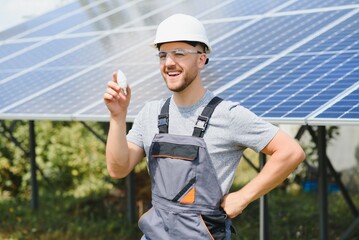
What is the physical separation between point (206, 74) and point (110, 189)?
498 centimetres

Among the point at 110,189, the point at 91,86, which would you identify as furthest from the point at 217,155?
the point at 110,189

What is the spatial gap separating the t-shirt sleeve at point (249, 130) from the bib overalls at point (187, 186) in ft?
0.43

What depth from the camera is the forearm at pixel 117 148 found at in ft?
11.7

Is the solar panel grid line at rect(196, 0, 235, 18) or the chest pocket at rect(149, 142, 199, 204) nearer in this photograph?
the chest pocket at rect(149, 142, 199, 204)

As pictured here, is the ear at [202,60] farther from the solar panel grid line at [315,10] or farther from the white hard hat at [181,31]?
the solar panel grid line at [315,10]

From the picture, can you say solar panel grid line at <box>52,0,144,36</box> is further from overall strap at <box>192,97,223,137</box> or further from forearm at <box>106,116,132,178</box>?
overall strap at <box>192,97,223,137</box>

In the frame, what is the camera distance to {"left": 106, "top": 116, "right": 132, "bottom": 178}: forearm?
3.55m

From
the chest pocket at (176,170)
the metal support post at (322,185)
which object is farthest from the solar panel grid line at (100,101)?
the chest pocket at (176,170)

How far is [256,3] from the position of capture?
930cm

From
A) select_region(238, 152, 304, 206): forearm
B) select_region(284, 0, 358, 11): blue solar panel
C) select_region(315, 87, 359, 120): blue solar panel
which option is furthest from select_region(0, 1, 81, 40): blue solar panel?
select_region(238, 152, 304, 206): forearm

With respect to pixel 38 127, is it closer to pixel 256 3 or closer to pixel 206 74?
pixel 256 3

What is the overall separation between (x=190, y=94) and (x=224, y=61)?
379cm

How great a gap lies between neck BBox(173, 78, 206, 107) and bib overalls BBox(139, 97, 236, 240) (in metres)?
0.09

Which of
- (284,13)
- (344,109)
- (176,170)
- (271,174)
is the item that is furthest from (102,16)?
(271,174)
